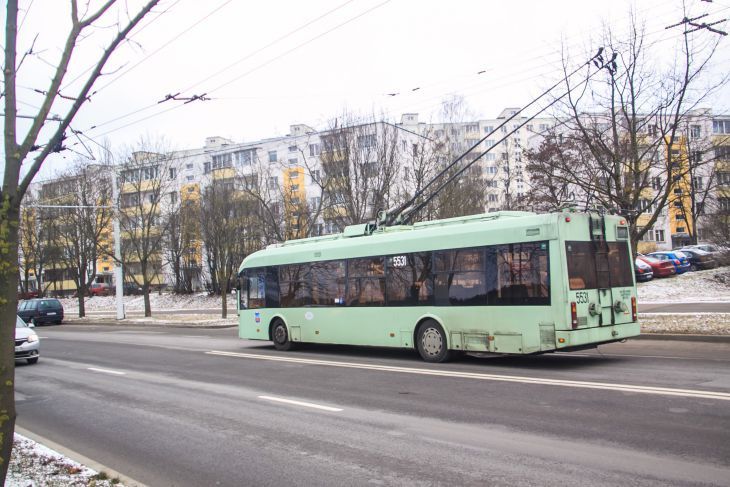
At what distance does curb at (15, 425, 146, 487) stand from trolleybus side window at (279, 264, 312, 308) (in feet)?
27.4

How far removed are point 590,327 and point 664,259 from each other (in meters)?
23.6

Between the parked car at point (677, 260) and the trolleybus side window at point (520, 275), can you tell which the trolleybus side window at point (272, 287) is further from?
the parked car at point (677, 260)

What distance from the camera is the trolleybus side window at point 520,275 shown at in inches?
424

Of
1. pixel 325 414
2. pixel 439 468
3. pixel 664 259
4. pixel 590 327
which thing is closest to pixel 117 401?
pixel 325 414

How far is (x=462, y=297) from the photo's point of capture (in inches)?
472

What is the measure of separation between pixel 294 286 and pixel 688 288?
758 inches

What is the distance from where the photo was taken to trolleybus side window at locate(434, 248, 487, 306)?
38.5 ft

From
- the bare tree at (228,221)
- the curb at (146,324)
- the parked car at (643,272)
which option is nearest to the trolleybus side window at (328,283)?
the curb at (146,324)

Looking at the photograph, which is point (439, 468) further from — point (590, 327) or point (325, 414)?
point (590, 327)

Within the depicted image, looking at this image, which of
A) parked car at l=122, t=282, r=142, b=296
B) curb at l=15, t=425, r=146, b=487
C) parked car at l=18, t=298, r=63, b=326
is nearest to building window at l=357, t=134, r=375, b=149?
curb at l=15, t=425, r=146, b=487

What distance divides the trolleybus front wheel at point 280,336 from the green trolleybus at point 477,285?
0.88m

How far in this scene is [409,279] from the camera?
13086mm

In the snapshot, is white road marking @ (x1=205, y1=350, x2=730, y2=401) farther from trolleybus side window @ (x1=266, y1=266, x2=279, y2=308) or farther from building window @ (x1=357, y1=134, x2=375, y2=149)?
building window @ (x1=357, y1=134, x2=375, y2=149)

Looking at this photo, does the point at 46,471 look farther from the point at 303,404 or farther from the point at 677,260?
the point at 677,260
